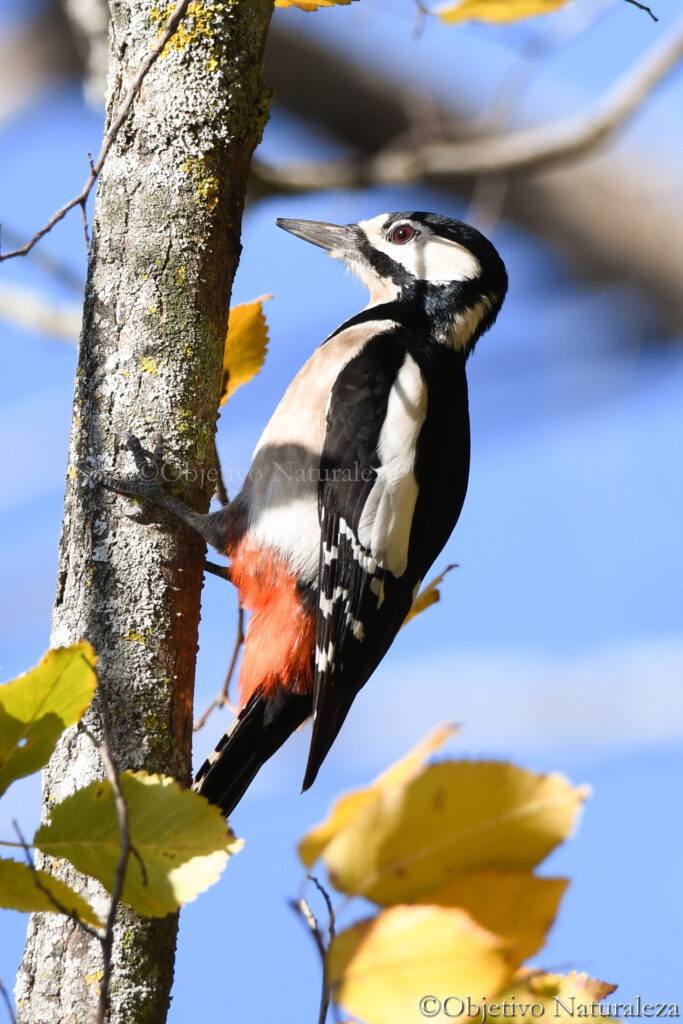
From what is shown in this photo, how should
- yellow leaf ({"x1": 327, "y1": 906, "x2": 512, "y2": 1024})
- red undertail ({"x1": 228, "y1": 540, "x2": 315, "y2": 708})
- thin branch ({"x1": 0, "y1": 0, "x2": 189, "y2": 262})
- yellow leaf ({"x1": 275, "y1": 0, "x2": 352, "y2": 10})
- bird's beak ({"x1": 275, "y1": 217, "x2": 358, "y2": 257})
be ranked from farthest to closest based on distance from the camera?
bird's beak ({"x1": 275, "y1": 217, "x2": 358, "y2": 257})
red undertail ({"x1": 228, "y1": 540, "x2": 315, "y2": 708})
yellow leaf ({"x1": 275, "y1": 0, "x2": 352, "y2": 10})
thin branch ({"x1": 0, "y1": 0, "x2": 189, "y2": 262})
yellow leaf ({"x1": 327, "y1": 906, "x2": 512, "y2": 1024})

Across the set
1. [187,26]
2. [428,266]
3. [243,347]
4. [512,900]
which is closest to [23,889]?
[512,900]

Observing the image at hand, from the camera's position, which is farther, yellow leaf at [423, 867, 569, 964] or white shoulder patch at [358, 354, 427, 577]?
white shoulder patch at [358, 354, 427, 577]

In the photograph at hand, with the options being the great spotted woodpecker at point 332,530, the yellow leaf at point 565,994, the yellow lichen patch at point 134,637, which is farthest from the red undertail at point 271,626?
the yellow leaf at point 565,994

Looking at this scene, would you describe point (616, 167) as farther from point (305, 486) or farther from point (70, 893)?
point (70, 893)

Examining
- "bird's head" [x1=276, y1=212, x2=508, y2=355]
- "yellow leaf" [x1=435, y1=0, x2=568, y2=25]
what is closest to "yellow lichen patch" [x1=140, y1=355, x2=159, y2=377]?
"yellow leaf" [x1=435, y1=0, x2=568, y2=25]

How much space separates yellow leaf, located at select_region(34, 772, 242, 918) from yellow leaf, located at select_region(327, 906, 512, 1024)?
17 cm

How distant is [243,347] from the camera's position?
175 cm

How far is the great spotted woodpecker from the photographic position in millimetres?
2021

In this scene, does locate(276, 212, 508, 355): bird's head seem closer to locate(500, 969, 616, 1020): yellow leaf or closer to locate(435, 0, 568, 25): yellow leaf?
locate(435, 0, 568, 25): yellow leaf

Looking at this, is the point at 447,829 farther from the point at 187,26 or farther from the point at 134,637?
the point at 187,26

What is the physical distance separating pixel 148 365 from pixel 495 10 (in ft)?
2.17

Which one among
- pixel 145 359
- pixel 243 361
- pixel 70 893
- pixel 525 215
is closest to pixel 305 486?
pixel 243 361

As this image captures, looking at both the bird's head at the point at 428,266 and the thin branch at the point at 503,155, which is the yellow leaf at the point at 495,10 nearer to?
the bird's head at the point at 428,266

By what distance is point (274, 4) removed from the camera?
1.71 meters
